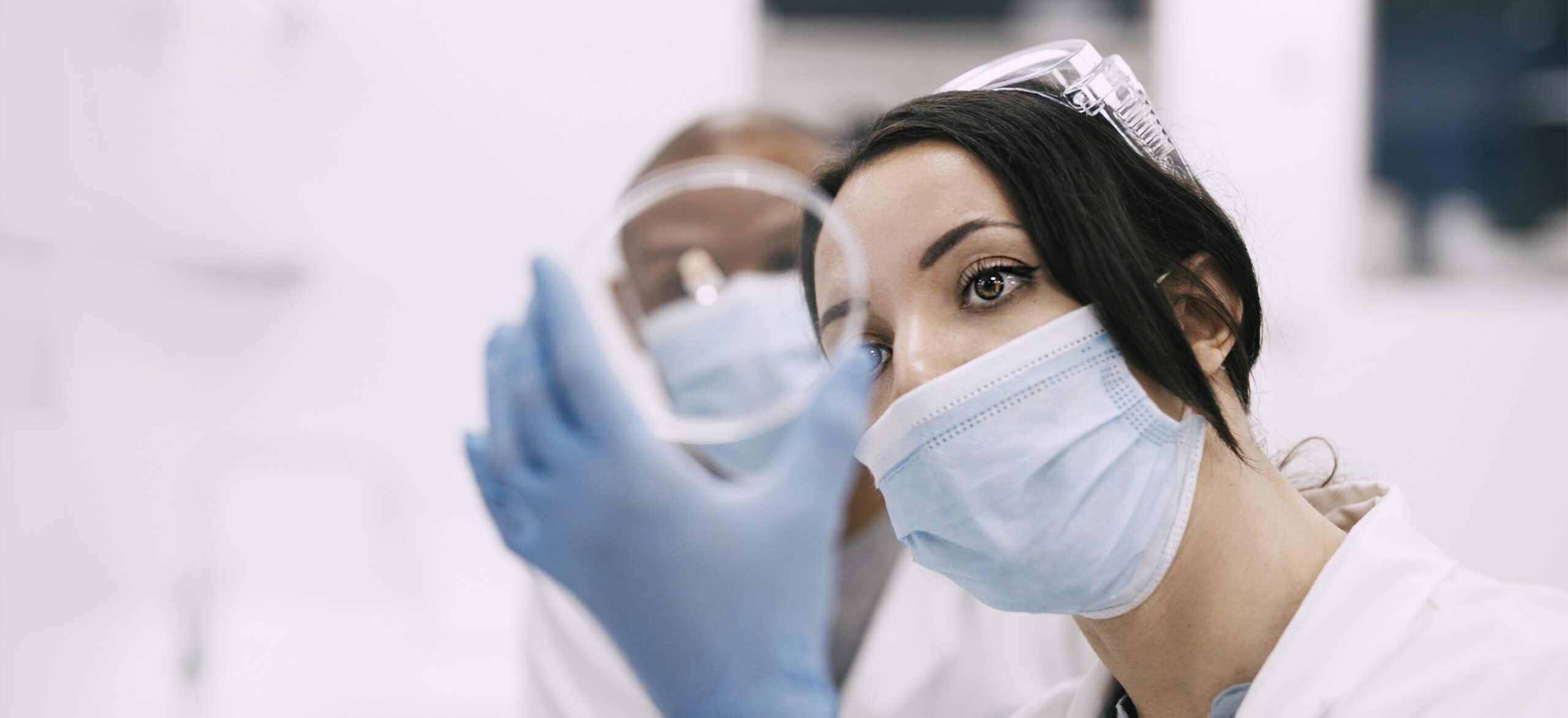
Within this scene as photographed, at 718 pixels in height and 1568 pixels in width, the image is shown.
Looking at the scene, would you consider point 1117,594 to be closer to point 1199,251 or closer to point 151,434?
point 1199,251

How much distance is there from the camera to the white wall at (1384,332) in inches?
89.2

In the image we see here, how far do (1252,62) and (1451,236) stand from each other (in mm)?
671

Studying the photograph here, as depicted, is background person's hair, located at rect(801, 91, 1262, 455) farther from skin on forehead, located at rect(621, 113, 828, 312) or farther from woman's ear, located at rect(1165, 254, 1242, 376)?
skin on forehead, located at rect(621, 113, 828, 312)

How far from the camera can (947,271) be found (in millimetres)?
799

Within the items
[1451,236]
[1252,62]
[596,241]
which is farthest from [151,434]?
[1451,236]

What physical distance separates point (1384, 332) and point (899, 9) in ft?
4.52

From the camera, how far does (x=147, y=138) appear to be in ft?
5.32

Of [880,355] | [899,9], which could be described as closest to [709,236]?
[880,355]

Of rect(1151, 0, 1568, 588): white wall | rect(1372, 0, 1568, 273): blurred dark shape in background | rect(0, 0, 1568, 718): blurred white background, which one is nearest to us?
rect(0, 0, 1568, 718): blurred white background

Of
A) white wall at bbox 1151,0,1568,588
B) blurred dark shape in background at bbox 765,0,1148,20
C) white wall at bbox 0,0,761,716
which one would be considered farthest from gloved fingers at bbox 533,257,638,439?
blurred dark shape in background at bbox 765,0,1148,20

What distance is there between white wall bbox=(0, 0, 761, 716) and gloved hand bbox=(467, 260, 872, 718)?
88 centimetres

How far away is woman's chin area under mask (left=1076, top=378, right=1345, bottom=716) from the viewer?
81cm

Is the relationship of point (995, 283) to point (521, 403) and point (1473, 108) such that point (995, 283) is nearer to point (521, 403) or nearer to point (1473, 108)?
point (521, 403)

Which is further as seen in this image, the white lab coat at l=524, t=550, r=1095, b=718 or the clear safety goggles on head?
the white lab coat at l=524, t=550, r=1095, b=718
